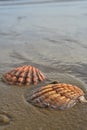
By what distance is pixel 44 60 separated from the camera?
5.49 meters

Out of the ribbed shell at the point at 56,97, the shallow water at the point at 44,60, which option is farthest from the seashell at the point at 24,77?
the ribbed shell at the point at 56,97

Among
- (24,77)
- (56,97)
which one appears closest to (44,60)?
(24,77)

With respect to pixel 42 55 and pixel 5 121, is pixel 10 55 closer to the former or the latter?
pixel 42 55

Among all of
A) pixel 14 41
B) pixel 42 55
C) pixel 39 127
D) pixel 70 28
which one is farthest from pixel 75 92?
pixel 70 28

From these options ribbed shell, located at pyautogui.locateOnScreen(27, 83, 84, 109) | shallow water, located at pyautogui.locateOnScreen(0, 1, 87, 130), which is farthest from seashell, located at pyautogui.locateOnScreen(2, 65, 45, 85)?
ribbed shell, located at pyautogui.locateOnScreen(27, 83, 84, 109)

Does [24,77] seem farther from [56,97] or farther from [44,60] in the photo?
[44,60]

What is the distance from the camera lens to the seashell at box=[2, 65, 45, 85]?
168 inches

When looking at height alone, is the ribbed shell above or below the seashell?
below

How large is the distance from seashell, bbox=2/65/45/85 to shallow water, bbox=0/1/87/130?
5.0 inches

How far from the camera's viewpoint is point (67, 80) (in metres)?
4.42

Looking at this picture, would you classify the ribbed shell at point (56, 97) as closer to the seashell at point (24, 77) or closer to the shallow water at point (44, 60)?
the shallow water at point (44, 60)

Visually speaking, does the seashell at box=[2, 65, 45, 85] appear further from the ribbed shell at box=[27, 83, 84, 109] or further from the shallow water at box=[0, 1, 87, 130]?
the ribbed shell at box=[27, 83, 84, 109]

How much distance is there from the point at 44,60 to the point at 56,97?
84.6 inches

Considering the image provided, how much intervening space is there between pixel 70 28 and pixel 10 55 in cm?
288
